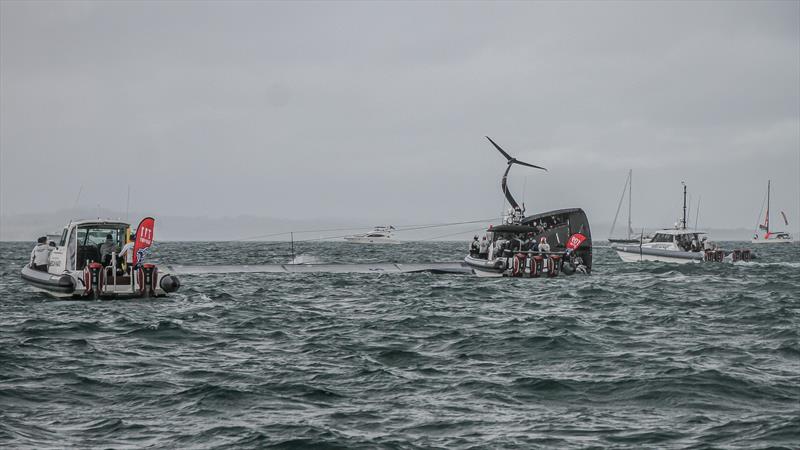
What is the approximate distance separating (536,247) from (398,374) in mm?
31817

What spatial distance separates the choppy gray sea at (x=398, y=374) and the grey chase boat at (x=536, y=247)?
1449 centimetres

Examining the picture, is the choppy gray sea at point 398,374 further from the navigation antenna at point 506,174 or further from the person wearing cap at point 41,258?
the navigation antenna at point 506,174

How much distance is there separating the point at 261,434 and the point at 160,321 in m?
12.4

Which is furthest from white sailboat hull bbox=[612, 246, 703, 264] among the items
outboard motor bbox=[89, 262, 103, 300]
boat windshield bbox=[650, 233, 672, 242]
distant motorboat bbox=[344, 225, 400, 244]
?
distant motorboat bbox=[344, 225, 400, 244]

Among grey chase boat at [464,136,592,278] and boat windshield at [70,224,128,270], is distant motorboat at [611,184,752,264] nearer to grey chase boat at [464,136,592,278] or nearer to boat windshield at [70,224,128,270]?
grey chase boat at [464,136,592,278]

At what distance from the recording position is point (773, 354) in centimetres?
1802

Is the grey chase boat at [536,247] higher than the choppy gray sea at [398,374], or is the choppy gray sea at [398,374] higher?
the grey chase boat at [536,247]

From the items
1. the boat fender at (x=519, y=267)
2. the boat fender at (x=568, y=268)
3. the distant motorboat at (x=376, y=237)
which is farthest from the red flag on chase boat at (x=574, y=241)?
the distant motorboat at (x=376, y=237)

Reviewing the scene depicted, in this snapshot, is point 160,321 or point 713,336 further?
point 160,321

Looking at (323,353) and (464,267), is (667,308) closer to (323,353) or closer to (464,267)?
(323,353)

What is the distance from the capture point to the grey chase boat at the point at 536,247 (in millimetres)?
44594

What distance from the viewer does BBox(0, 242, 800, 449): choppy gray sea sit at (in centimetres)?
1151

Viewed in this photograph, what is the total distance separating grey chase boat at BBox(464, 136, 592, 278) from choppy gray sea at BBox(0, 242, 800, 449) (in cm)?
1449

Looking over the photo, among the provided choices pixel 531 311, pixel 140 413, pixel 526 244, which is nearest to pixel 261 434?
pixel 140 413
